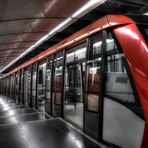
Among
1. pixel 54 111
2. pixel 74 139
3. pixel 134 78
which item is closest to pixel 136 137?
pixel 134 78

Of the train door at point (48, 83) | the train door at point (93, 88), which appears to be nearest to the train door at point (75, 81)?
the train door at point (48, 83)

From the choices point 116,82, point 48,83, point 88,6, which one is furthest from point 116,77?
point 48,83

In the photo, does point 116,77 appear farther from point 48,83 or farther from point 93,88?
point 48,83

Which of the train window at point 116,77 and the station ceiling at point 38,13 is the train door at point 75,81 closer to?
the station ceiling at point 38,13

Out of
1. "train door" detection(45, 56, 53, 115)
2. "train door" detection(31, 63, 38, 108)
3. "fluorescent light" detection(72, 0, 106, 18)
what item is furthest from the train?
"train door" detection(31, 63, 38, 108)

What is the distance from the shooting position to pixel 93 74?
180 inches

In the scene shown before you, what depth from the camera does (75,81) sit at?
848cm

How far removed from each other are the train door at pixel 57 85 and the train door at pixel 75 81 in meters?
0.23

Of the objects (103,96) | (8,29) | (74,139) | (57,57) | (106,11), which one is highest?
(106,11)

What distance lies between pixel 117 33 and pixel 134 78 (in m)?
0.94

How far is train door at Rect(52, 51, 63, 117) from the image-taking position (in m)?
6.90

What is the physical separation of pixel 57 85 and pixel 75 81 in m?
1.37

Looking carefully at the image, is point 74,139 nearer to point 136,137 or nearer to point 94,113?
point 94,113

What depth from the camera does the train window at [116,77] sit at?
→ 145 inches
